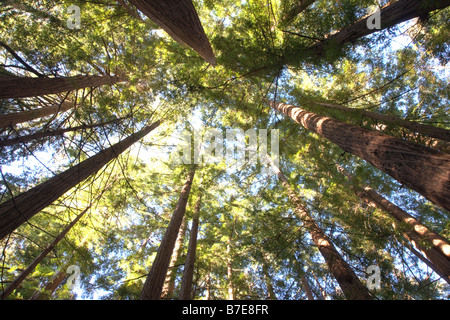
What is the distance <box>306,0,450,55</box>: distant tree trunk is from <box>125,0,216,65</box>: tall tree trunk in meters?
2.24

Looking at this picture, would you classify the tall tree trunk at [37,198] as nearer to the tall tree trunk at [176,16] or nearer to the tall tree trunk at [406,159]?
the tall tree trunk at [176,16]

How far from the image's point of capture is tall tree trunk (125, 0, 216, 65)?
2418 mm

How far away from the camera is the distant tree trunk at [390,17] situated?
295cm

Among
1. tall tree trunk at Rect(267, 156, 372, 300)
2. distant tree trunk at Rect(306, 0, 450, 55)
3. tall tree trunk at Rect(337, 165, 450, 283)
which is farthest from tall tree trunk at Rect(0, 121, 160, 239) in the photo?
tall tree trunk at Rect(337, 165, 450, 283)

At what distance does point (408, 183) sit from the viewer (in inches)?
79.3

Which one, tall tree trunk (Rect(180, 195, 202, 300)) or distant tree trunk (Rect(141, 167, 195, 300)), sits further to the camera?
tall tree trunk (Rect(180, 195, 202, 300))

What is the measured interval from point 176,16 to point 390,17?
3538 mm

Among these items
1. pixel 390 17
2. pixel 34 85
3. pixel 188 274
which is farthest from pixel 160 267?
pixel 390 17

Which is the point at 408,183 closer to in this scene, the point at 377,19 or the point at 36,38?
the point at 377,19

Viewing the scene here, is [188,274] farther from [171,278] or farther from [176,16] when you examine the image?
[176,16]

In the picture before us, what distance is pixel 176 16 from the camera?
258cm

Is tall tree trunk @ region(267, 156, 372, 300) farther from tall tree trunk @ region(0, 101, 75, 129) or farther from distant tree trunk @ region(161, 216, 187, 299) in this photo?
tall tree trunk @ region(0, 101, 75, 129)

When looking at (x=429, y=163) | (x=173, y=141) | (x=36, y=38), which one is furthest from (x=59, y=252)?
(x=429, y=163)
